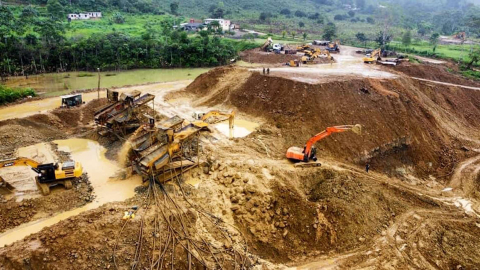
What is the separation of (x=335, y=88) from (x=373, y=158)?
19.2ft

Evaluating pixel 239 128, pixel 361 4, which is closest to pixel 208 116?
pixel 239 128

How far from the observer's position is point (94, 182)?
15.6 meters

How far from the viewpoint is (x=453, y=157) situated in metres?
22.1

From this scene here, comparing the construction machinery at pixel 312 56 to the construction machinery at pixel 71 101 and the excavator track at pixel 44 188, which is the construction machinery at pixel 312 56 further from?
the excavator track at pixel 44 188

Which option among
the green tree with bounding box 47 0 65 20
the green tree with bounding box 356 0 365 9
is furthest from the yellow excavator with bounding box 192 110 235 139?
the green tree with bounding box 356 0 365 9

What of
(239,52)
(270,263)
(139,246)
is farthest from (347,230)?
(239,52)

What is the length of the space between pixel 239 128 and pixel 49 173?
11.0 m

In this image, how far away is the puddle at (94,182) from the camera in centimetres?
1243

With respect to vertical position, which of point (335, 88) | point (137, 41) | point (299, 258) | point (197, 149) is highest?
point (137, 41)

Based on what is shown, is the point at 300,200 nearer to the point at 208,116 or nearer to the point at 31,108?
the point at 208,116

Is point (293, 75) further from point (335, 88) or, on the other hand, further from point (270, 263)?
point (270, 263)

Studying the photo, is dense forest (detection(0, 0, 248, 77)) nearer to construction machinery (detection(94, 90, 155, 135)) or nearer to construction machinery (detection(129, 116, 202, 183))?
construction machinery (detection(94, 90, 155, 135))

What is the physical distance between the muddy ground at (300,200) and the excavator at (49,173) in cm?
241

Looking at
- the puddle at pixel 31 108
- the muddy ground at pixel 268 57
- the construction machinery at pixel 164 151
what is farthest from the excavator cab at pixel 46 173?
the muddy ground at pixel 268 57
